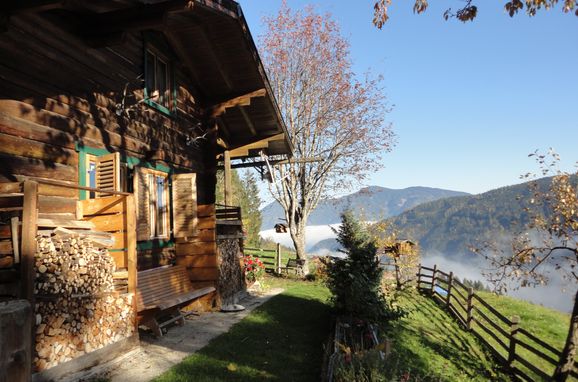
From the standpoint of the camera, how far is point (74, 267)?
18.3 feet

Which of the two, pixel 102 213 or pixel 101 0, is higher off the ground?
pixel 101 0

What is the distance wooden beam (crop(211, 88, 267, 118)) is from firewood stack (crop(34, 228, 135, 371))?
21.1 ft

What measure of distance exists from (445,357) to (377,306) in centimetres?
358

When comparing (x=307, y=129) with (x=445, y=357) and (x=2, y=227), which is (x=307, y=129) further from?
(x=2, y=227)

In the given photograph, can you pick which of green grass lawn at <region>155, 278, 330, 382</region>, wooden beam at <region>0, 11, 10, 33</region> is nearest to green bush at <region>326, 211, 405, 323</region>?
green grass lawn at <region>155, 278, 330, 382</region>

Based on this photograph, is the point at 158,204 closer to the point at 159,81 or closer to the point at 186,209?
the point at 186,209

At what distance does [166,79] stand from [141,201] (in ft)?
12.2

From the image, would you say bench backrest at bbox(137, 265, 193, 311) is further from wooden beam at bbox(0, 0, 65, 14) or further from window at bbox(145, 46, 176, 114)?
wooden beam at bbox(0, 0, 65, 14)

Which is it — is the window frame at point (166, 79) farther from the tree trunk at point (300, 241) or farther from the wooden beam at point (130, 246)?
the tree trunk at point (300, 241)

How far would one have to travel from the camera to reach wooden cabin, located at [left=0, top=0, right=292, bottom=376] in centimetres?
606

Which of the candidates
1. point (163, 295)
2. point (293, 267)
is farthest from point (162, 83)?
point (293, 267)

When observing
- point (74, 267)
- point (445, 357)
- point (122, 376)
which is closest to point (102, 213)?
point (74, 267)

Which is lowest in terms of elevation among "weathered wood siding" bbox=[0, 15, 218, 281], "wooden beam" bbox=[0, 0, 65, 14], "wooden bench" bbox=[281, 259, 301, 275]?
"wooden bench" bbox=[281, 259, 301, 275]

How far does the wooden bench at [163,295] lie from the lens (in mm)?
7610
